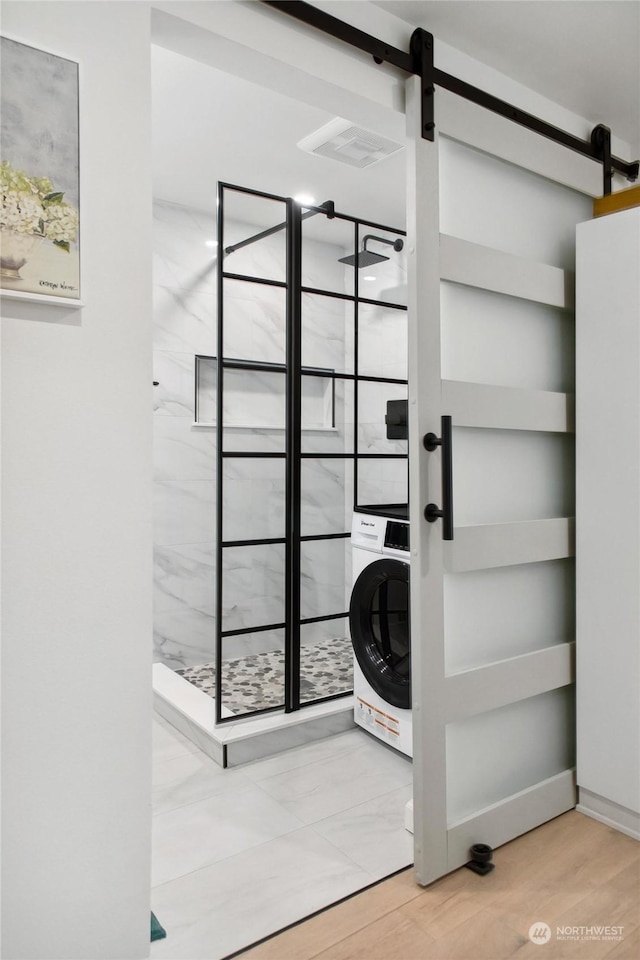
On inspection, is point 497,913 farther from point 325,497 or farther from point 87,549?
point 325,497

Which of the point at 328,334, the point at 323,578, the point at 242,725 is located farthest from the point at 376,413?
the point at 242,725

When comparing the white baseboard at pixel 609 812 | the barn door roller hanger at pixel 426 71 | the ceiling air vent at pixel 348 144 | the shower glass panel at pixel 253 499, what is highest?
the ceiling air vent at pixel 348 144

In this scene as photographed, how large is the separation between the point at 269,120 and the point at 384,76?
0.76 metres

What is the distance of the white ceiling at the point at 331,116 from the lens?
1.87 meters

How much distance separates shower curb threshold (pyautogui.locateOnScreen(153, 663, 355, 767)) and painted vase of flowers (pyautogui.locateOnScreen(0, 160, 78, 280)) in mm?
1950

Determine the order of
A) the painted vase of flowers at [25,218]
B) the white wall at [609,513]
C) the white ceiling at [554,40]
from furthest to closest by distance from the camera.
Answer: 1. the white wall at [609,513]
2. the white ceiling at [554,40]
3. the painted vase of flowers at [25,218]

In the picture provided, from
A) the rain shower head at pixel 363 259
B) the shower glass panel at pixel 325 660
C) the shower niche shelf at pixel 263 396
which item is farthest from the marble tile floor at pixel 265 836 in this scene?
the rain shower head at pixel 363 259

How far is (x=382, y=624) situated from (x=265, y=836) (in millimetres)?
964

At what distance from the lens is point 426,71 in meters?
1.85

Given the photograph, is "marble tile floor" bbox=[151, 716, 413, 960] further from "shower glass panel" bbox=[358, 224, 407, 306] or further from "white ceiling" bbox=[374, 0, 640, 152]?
"white ceiling" bbox=[374, 0, 640, 152]

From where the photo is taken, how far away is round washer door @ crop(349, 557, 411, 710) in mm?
2609

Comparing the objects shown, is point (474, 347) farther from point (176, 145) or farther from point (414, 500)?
point (176, 145)

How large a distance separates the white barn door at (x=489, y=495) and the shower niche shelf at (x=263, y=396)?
3.47 ft

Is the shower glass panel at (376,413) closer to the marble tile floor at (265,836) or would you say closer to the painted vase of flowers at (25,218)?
the marble tile floor at (265,836)
